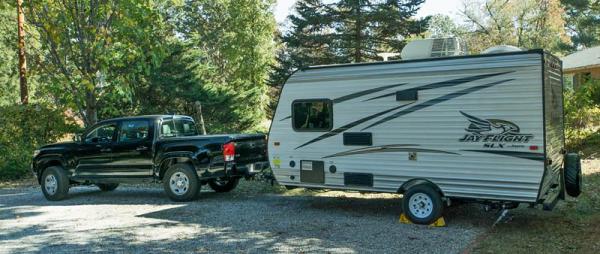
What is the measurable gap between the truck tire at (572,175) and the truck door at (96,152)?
8326 mm

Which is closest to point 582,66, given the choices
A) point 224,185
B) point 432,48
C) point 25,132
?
point 432,48

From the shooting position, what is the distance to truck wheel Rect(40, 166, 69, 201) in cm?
1086

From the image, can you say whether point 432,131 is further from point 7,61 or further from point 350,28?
point 7,61

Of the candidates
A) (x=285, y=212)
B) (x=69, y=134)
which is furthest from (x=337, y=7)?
(x=285, y=212)

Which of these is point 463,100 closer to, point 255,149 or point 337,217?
point 337,217

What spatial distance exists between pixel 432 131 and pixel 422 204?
111 cm

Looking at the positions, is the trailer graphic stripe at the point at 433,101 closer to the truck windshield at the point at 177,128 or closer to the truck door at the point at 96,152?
the truck windshield at the point at 177,128

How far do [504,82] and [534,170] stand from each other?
1267 mm

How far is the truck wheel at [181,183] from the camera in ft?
32.6

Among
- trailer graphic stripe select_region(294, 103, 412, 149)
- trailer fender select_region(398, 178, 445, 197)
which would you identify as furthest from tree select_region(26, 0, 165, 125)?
trailer fender select_region(398, 178, 445, 197)

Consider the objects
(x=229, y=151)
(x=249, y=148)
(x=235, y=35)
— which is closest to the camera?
(x=229, y=151)

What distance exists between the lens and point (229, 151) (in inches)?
383

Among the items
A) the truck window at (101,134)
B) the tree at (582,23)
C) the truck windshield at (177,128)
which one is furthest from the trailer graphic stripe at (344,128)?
the tree at (582,23)

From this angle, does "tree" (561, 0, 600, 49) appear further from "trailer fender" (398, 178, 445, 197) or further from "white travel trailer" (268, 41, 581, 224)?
"trailer fender" (398, 178, 445, 197)
